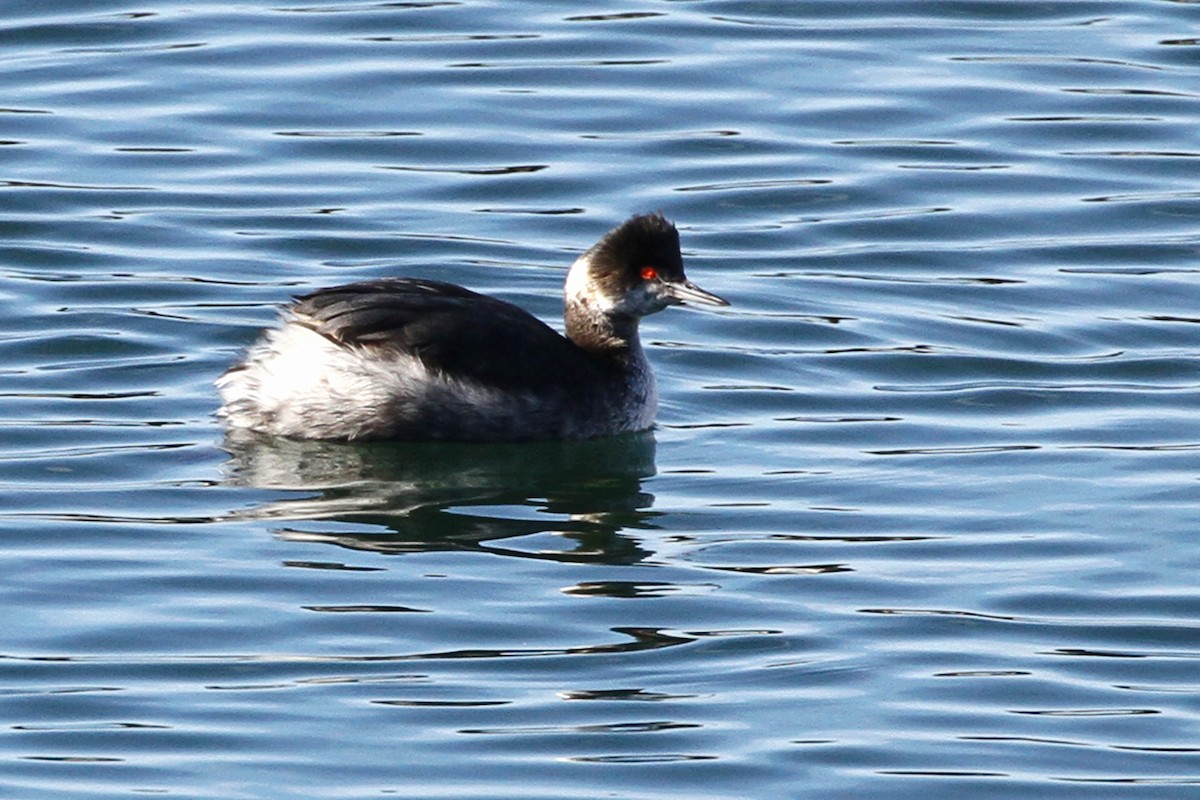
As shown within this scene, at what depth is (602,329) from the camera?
38.2 feet

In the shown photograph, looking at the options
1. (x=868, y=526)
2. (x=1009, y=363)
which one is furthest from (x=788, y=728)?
(x=1009, y=363)

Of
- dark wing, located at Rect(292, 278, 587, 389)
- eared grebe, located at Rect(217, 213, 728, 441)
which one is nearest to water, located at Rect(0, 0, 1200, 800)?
eared grebe, located at Rect(217, 213, 728, 441)

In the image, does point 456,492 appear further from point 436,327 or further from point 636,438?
point 636,438

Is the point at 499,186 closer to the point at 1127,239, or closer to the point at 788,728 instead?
the point at 1127,239

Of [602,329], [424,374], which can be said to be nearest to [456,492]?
[424,374]

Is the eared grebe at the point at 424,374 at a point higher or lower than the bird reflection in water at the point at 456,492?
higher

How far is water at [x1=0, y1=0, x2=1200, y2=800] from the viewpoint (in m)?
8.38

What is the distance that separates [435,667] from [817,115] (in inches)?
297

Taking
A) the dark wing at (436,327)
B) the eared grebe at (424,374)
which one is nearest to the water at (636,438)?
the eared grebe at (424,374)

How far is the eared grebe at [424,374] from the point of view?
1093 cm

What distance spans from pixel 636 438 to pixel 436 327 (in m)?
1.04

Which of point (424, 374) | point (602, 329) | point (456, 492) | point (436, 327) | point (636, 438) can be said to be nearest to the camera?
point (456, 492)

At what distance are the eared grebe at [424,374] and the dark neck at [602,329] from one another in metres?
0.25

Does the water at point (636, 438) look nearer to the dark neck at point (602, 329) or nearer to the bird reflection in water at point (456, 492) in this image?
the bird reflection in water at point (456, 492)
